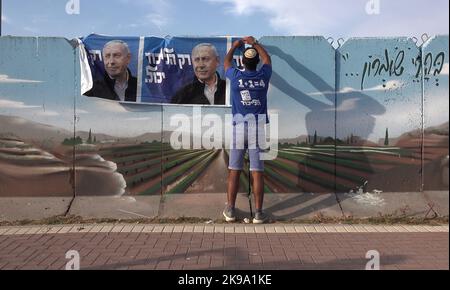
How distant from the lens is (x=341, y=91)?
7.30 metres

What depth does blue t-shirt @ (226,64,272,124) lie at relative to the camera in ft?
21.9

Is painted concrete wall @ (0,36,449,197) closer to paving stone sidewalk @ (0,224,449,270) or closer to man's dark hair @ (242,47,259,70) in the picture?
man's dark hair @ (242,47,259,70)

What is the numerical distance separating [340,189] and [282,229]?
1.44 meters

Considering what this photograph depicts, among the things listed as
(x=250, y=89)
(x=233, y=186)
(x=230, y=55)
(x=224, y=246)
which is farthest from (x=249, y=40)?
(x=224, y=246)

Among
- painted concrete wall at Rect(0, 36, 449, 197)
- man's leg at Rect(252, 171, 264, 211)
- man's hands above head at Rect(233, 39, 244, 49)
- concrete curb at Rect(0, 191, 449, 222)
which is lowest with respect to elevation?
concrete curb at Rect(0, 191, 449, 222)

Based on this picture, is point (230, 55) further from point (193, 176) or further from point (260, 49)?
point (193, 176)

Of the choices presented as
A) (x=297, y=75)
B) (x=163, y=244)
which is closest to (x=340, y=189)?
(x=297, y=75)

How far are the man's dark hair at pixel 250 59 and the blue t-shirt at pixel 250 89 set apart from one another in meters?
0.09

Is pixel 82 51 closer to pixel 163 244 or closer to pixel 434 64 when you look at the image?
pixel 163 244

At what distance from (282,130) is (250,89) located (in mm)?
960

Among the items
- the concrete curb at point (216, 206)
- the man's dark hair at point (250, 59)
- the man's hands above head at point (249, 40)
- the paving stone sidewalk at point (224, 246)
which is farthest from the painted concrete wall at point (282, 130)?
the paving stone sidewalk at point (224, 246)

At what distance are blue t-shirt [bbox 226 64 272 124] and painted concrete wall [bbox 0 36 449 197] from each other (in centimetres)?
56

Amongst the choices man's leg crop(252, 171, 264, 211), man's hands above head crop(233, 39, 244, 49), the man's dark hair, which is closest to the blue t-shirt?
the man's dark hair

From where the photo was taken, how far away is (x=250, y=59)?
6637 mm
